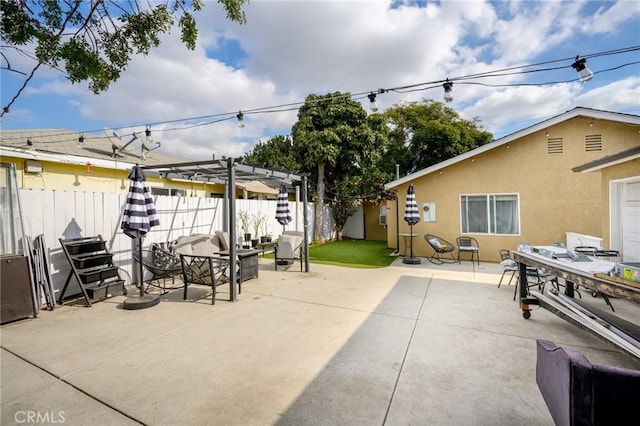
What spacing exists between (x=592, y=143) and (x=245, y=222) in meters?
11.6

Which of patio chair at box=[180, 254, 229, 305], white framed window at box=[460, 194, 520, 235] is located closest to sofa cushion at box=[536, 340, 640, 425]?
patio chair at box=[180, 254, 229, 305]

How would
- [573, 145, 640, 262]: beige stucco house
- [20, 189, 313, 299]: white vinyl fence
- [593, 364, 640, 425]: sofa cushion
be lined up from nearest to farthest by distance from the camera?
[593, 364, 640, 425]: sofa cushion → [20, 189, 313, 299]: white vinyl fence → [573, 145, 640, 262]: beige stucco house

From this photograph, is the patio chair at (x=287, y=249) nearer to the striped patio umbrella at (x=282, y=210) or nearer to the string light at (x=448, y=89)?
the striped patio umbrella at (x=282, y=210)

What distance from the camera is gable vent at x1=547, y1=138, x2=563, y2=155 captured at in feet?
29.2

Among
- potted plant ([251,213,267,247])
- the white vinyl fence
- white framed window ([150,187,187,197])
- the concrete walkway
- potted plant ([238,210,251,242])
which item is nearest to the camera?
the concrete walkway

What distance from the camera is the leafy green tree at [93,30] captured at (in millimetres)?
3082

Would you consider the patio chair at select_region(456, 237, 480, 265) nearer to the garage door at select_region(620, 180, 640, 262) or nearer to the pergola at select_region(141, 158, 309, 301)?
the garage door at select_region(620, 180, 640, 262)

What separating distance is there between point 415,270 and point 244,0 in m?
7.36

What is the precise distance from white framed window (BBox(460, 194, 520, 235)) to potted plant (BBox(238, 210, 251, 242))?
25.3 ft

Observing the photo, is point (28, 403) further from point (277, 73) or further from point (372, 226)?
point (372, 226)

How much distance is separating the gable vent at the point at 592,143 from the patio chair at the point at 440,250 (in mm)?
4872

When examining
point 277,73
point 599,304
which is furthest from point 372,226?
point 599,304

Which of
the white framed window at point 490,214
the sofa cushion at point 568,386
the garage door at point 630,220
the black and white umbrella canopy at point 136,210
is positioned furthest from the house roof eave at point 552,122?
the sofa cushion at point 568,386

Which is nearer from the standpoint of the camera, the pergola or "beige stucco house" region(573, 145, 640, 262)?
"beige stucco house" region(573, 145, 640, 262)
